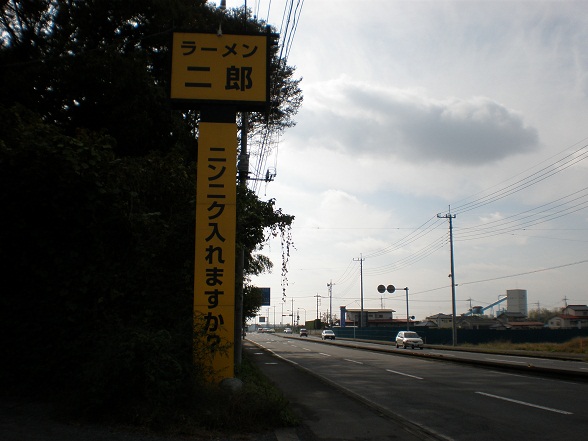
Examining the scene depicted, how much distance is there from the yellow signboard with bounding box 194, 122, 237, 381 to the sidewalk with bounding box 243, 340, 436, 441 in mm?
2010

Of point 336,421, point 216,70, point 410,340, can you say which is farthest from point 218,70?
point 410,340

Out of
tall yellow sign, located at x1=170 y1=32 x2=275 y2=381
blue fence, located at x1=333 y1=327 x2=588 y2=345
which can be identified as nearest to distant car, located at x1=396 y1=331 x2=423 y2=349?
blue fence, located at x1=333 y1=327 x2=588 y2=345

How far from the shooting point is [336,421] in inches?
364

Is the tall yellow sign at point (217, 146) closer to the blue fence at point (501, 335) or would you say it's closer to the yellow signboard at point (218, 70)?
the yellow signboard at point (218, 70)

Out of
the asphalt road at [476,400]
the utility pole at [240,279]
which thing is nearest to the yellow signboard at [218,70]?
the utility pole at [240,279]

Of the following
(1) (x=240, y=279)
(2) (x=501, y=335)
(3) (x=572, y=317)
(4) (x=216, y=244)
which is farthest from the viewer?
(3) (x=572, y=317)

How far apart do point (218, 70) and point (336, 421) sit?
730 cm

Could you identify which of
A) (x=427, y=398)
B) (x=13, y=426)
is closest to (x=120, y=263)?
(x=13, y=426)

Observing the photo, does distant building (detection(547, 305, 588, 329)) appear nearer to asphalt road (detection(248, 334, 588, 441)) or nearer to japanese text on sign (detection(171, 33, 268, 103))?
asphalt road (detection(248, 334, 588, 441))

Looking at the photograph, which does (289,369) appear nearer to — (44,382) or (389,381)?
(389,381)

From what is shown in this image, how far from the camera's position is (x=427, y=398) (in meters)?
12.1

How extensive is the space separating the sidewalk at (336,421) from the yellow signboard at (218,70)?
6.36 meters

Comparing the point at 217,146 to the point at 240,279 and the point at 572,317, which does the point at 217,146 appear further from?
the point at 572,317

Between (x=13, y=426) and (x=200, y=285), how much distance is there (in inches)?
147
